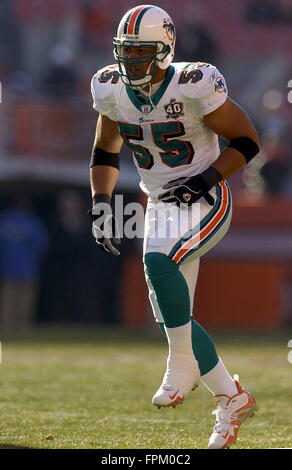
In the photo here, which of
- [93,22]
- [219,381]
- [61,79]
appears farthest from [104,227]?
[93,22]

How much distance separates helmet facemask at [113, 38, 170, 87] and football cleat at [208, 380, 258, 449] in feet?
4.57

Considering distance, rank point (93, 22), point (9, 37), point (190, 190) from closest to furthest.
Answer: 1. point (190, 190)
2. point (93, 22)
3. point (9, 37)

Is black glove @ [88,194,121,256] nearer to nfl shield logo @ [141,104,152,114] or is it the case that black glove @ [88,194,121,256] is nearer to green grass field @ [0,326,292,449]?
nfl shield logo @ [141,104,152,114]

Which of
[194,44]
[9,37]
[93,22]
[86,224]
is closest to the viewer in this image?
Answer: [86,224]

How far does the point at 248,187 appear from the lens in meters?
12.0

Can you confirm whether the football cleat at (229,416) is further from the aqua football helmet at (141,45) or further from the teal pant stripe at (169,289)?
the aqua football helmet at (141,45)

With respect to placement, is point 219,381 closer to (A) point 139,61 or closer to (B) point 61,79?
(A) point 139,61

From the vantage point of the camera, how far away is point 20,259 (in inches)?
420

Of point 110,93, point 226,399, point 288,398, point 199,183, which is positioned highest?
point 110,93

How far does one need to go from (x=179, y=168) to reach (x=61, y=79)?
847cm

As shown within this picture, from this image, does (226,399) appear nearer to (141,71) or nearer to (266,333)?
(141,71)
